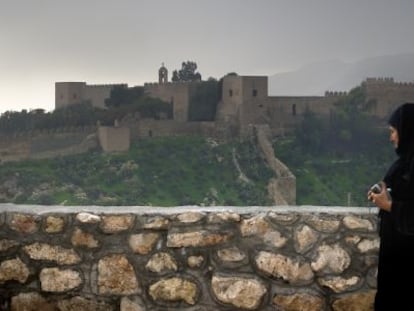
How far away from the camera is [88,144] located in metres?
42.4

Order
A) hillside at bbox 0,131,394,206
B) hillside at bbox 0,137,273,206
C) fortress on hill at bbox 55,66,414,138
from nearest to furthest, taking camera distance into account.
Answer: hillside at bbox 0,137,273,206 < hillside at bbox 0,131,394,206 < fortress on hill at bbox 55,66,414,138

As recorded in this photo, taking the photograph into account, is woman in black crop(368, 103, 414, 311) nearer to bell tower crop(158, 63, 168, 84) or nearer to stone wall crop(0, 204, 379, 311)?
stone wall crop(0, 204, 379, 311)

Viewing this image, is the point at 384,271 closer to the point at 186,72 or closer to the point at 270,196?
the point at 270,196

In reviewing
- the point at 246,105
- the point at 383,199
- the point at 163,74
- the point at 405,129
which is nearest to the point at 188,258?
the point at 383,199

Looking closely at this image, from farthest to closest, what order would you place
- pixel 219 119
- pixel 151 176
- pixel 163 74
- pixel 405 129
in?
1. pixel 163 74
2. pixel 219 119
3. pixel 151 176
4. pixel 405 129

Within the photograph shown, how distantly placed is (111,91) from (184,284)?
47.2 m

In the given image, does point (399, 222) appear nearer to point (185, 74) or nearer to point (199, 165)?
point (199, 165)

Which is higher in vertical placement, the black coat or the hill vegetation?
the black coat

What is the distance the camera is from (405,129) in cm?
273

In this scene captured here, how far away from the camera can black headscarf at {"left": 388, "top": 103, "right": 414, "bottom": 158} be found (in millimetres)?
2723

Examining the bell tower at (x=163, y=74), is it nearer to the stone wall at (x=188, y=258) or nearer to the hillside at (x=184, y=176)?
the hillside at (x=184, y=176)

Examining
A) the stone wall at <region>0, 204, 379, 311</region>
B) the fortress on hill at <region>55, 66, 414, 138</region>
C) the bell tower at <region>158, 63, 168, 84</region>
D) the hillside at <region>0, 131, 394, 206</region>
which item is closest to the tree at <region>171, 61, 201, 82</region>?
the bell tower at <region>158, 63, 168, 84</region>

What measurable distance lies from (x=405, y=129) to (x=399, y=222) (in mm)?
334

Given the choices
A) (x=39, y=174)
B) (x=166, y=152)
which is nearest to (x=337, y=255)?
(x=39, y=174)
